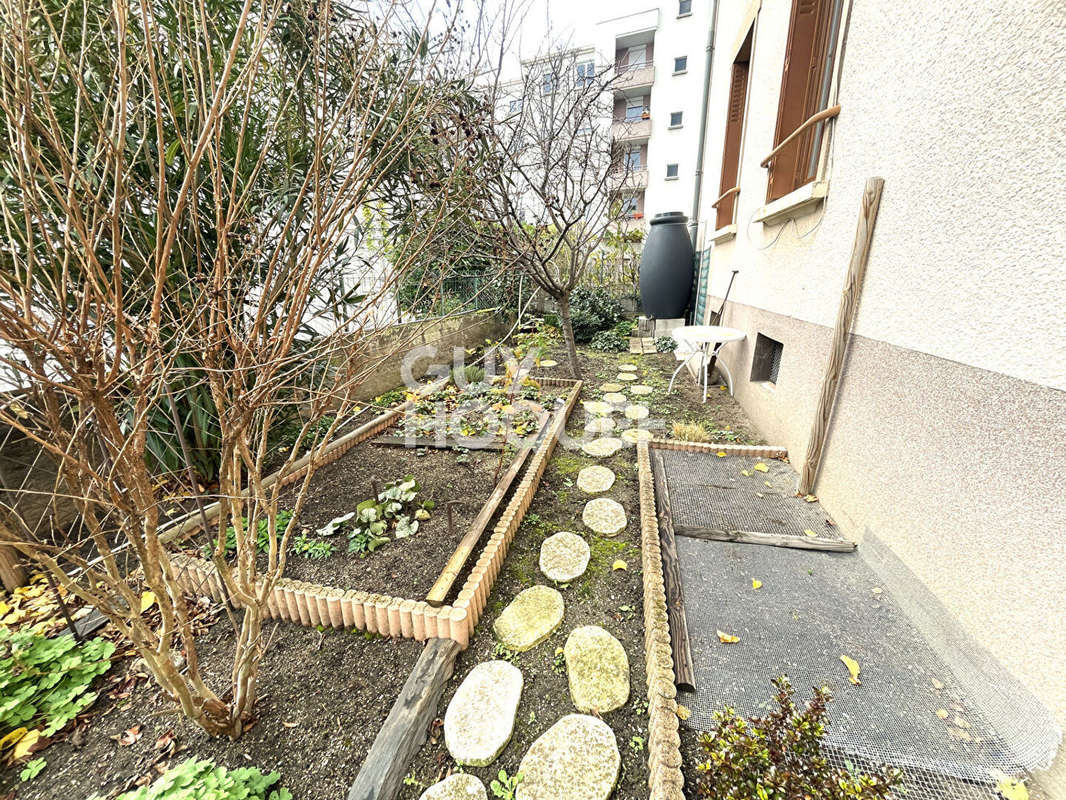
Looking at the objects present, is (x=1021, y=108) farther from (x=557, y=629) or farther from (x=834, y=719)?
(x=557, y=629)

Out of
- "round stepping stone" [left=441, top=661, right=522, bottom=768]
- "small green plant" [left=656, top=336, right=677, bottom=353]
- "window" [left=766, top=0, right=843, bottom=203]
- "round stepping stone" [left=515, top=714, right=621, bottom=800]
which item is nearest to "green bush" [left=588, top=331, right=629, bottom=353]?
"small green plant" [left=656, top=336, right=677, bottom=353]

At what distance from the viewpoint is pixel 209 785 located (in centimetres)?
110

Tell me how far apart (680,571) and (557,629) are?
66 centimetres

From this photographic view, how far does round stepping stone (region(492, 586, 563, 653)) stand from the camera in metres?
1.74

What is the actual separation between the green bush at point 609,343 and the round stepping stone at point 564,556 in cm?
471

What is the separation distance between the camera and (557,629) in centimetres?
179

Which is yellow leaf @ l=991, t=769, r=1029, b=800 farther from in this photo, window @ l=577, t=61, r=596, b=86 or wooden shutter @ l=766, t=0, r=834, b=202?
window @ l=577, t=61, r=596, b=86

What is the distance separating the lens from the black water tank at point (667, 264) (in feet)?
20.6

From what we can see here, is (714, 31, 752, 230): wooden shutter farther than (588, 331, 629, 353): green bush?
No

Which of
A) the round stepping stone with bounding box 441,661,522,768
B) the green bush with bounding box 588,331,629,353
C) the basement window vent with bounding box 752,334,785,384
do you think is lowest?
the round stepping stone with bounding box 441,661,522,768

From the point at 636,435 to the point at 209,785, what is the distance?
3.07 meters

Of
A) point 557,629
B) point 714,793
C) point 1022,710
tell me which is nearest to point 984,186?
point 1022,710

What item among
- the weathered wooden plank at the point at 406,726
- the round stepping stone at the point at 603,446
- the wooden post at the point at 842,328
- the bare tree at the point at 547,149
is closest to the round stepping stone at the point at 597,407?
the round stepping stone at the point at 603,446

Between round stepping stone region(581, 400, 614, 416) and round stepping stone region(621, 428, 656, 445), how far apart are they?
0.45 metres
